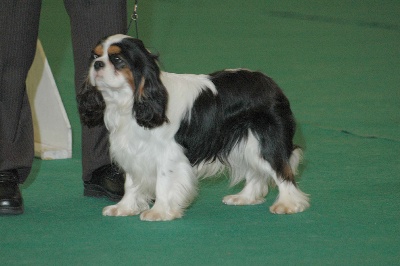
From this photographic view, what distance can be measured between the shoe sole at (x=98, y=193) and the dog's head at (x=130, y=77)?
621mm

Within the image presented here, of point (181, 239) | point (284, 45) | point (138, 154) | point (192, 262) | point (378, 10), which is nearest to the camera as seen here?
point (192, 262)

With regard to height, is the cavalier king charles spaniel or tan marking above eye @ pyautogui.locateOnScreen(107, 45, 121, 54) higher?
tan marking above eye @ pyautogui.locateOnScreen(107, 45, 121, 54)

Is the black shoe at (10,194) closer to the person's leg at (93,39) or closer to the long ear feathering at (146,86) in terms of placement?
the person's leg at (93,39)

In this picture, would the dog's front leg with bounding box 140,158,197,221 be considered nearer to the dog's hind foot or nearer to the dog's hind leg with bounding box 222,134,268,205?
the dog's hind leg with bounding box 222,134,268,205

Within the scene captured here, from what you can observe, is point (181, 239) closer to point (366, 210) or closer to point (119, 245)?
point (119, 245)

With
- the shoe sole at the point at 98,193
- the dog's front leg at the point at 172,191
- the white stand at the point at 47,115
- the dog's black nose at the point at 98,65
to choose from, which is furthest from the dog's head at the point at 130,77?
the white stand at the point at 47,115

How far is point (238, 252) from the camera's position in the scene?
363 cm

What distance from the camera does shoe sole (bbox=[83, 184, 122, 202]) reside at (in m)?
4.54

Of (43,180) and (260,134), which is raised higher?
(260,134)

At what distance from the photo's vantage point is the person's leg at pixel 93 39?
4.34 metres

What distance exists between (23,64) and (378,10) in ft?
25.0

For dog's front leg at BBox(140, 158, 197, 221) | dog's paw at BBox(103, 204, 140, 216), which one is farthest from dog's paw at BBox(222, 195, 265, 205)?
dog's paw at BBox(103, 204, 140, 216)

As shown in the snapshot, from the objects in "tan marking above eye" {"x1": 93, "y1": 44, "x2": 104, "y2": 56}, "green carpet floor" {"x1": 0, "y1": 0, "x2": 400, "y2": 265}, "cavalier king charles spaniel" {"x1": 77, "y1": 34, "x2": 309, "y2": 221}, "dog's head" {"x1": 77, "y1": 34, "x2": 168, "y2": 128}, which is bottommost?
"green carpet floor" {"x1": 0, "y1": 0, "x2": 400, "y2": 265}

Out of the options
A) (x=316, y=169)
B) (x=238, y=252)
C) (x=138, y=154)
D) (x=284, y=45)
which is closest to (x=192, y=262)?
(x=238, y=252)
